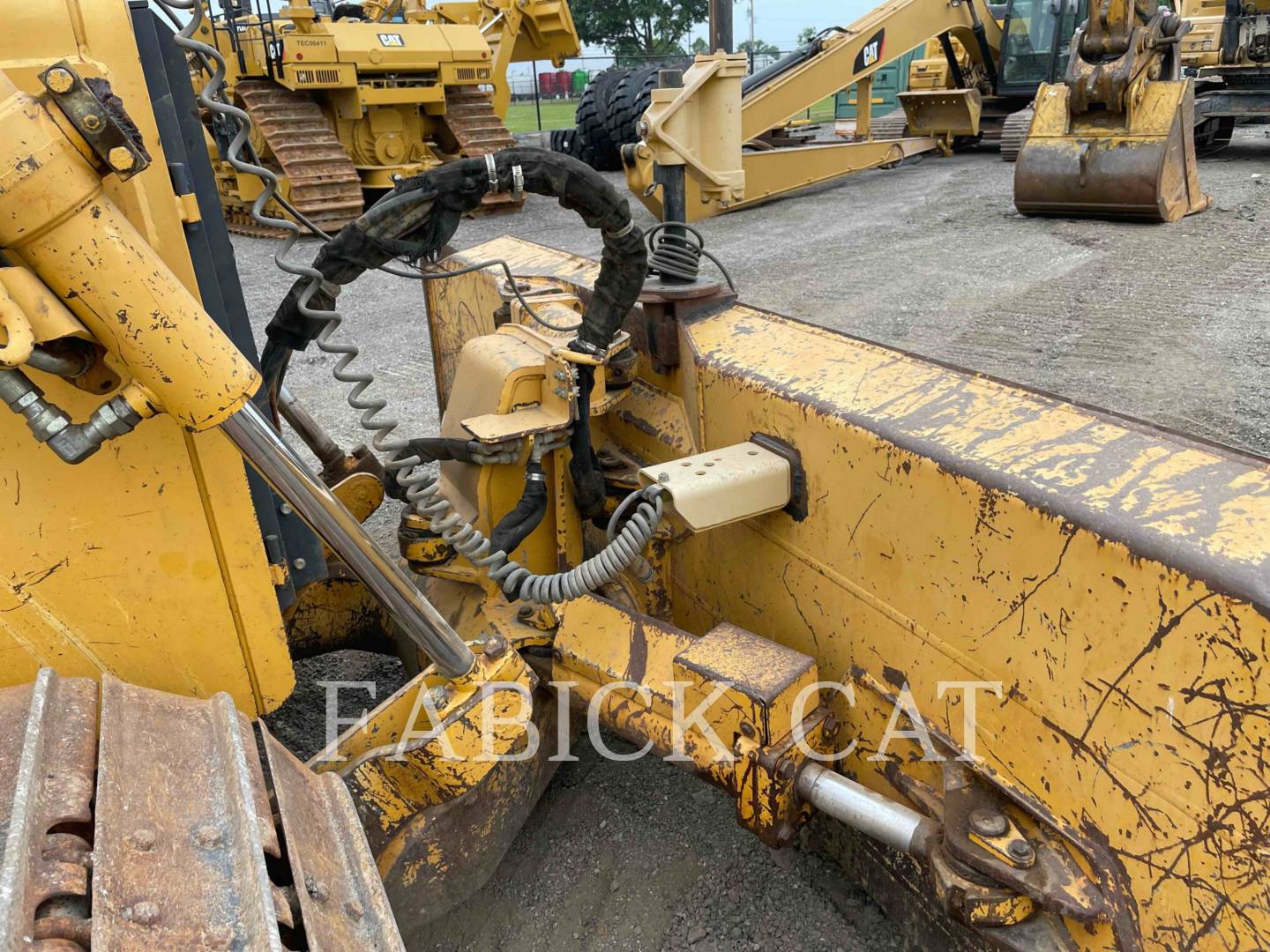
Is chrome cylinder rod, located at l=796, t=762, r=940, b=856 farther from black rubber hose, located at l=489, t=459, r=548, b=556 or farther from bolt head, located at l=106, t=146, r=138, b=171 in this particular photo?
bolt head, located at l=106, t=146, r=138, b=171

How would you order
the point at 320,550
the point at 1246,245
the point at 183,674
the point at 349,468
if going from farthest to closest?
1. the point at 1246,245
2. the point at 349,468
3. the point at 320,550
4. the point at 183,674

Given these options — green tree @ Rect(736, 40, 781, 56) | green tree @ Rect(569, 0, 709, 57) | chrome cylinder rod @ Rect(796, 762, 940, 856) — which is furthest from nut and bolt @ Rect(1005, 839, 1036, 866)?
green tree @ Rect(569, 0, 709, 57)

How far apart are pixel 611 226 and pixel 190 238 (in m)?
0.79

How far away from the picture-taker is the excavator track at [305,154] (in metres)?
9.84

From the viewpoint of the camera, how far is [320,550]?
1730mm

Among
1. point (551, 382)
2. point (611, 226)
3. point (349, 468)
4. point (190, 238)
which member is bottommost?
point (349, 468)

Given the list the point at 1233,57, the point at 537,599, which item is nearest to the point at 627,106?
the point at 1233,57

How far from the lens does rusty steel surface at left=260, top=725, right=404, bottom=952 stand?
1.08m

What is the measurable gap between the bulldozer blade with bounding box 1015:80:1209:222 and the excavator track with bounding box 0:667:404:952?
300 inches

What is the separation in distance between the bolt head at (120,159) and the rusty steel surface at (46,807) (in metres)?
0.62

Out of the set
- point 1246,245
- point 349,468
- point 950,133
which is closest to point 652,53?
point 950,133

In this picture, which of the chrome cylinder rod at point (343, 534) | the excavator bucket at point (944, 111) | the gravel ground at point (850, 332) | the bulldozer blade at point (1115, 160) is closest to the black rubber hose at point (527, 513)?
the chrome cylinder rod at point (343, 534)

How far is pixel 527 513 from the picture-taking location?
212 centimetres

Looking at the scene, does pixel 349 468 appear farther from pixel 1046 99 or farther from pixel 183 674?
pixel 1046 99
